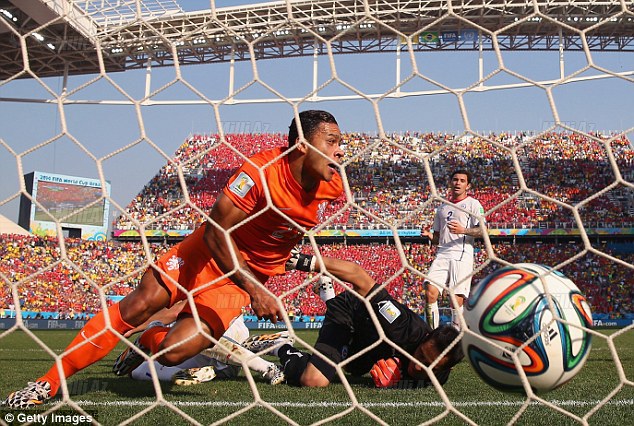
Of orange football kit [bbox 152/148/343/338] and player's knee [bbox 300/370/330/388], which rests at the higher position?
orange football kit [bbox 152/148/343/338]

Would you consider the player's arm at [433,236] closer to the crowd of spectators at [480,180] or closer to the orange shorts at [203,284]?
the orange shorts at [203,284]

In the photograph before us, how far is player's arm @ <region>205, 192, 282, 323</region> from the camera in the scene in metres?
2.63

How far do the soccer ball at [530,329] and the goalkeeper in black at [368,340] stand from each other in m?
0.95

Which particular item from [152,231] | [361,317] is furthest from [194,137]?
[361,317]

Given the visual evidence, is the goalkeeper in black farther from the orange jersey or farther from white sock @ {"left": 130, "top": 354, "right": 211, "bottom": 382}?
white sock @ {"left": 130, "top": 354, "right": 211, "bottom": 382}

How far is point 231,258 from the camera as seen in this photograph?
2771 millimetres

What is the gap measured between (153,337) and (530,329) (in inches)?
81.0

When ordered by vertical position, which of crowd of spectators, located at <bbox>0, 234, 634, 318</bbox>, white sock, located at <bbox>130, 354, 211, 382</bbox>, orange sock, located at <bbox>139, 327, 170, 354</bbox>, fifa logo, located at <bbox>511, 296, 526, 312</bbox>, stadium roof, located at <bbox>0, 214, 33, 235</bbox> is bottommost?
stadium roof, located at <bbox>0, 214, 33, 235</bbox>

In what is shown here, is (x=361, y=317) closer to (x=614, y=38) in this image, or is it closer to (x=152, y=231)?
(x=614, y=38)

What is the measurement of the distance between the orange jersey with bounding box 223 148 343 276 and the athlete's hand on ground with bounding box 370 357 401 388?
2.71 feet

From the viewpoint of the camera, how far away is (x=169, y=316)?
4523mm

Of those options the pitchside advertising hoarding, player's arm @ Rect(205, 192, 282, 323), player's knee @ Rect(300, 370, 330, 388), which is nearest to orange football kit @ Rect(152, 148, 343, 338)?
player's arm @ Rect(205, 192, 282, 323)

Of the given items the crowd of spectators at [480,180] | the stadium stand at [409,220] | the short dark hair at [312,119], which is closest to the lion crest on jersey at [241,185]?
the short dark hair at [312,119]

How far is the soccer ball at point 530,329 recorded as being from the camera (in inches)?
85.3
